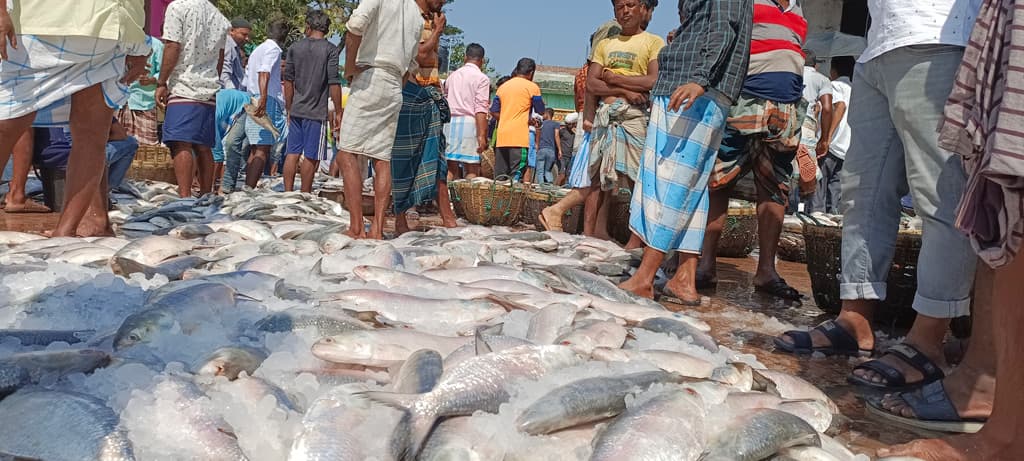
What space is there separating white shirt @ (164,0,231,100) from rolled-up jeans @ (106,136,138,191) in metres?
0.90

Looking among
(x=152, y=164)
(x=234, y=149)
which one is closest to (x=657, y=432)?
(x=152, y=164)

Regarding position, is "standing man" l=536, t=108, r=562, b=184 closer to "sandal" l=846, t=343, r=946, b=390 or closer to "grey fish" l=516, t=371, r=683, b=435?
"sandal" l=846, t=343, r=946, b=390

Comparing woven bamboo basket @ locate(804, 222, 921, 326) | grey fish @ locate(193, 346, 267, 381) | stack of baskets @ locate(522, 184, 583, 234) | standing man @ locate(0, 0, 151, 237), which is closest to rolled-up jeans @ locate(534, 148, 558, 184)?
stack of baskets @ locate(522, 184, 583, 234)

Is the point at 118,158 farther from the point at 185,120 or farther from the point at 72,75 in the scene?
the point at 72,75

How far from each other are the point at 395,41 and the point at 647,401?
413 centimetres

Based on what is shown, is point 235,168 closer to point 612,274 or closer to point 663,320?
point 612,274

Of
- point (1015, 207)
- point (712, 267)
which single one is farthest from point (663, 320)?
point (712, 267)

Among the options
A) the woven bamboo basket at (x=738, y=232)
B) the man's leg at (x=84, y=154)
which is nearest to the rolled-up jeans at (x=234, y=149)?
the man's leg at (x=84, y=154)

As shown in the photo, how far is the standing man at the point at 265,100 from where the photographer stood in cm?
955

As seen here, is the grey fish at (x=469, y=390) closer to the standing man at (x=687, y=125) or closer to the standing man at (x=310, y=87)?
the standing man at (x=687, y=125)

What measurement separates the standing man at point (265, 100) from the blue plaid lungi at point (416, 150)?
4052mm

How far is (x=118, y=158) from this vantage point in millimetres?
6629

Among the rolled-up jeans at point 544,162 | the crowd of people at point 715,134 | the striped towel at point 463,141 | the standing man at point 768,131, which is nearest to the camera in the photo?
the crowd of people at point 715,134

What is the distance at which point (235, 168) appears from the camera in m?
10.0
